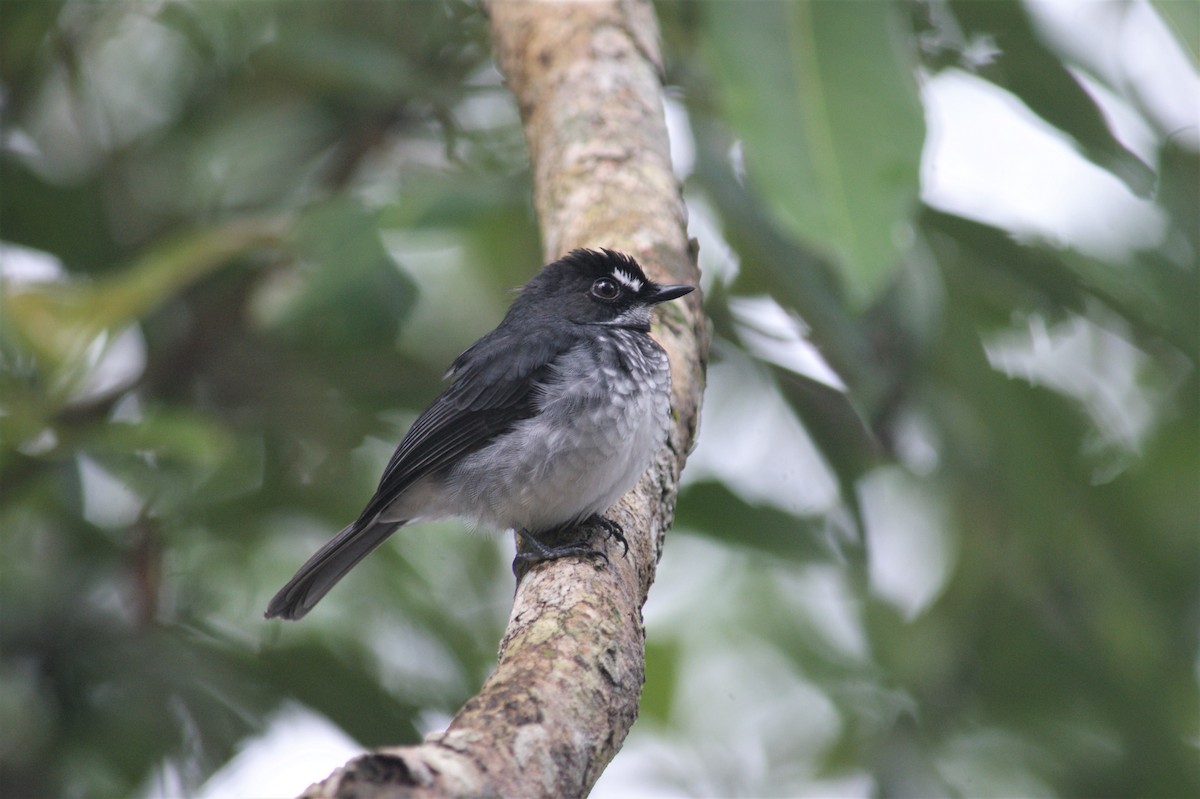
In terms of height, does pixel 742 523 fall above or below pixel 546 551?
below

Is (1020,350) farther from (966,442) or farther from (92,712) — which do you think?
(92,712)

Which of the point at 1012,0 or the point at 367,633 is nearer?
the point at 1012,0

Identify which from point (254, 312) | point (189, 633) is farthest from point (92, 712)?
point (254, 312)

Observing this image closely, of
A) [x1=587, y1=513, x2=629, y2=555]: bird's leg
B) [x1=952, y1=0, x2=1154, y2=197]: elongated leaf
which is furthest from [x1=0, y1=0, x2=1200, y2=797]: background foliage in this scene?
[x1=587, y1=513, x2=629, y2=555]: bird's leg

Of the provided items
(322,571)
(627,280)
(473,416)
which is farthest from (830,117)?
(322,571)

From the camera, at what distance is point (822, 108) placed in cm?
295

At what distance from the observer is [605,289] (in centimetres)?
386

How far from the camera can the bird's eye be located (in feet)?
12.4

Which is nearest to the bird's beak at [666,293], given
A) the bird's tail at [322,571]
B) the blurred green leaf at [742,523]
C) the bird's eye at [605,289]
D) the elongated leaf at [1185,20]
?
the bird's eye at [605,289]

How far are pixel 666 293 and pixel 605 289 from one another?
1.01ft

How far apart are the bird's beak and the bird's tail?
3.86 feet

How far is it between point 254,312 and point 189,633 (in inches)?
49.0

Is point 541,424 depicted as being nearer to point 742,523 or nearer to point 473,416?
point 473,416

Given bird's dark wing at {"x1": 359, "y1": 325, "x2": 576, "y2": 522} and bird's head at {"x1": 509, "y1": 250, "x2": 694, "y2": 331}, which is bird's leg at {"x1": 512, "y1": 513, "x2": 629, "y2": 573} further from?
bird's head at {"x1": 509, "y1": 250, "x2": 694, "y2": 331}
